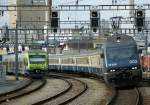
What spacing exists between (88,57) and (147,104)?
1229 inches

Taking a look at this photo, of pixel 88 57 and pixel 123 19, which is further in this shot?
pixel 123 19

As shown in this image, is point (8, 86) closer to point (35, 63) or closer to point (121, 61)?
point (121, 61)

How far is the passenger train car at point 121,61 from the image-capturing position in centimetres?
2830

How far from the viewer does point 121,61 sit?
28.6 m

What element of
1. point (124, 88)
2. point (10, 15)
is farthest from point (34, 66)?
point (10, 15)

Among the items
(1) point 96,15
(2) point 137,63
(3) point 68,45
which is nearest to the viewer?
(2) point 137,63

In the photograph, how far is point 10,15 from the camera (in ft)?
359

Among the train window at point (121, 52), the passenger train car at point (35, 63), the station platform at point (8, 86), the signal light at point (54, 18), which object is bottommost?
the station platform at point (8, 86)

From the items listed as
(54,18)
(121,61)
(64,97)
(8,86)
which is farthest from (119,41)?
(8,86)

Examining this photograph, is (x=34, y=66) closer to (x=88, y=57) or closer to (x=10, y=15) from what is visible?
(x=88, y=57)

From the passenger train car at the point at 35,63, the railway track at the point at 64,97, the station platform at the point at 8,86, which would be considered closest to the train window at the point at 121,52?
the railway track at the point at 64,97

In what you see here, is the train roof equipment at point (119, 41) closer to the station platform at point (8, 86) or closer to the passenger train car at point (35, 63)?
the station platform at point (8, 86)

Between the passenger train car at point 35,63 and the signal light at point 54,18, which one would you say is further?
the passenger train car at point 35,63

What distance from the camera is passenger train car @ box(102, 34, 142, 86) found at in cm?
2830
